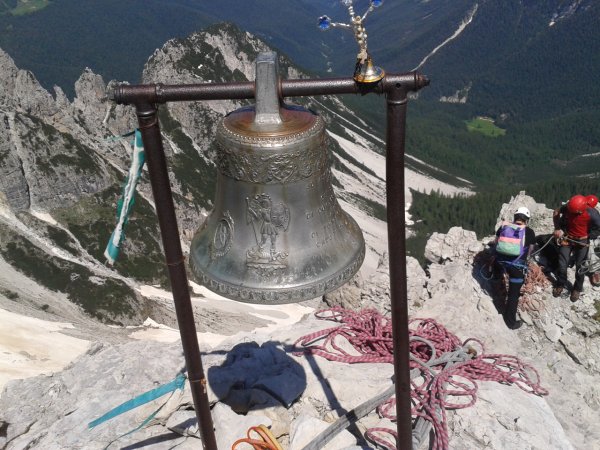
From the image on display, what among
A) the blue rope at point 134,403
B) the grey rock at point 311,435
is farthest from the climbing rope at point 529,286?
the blue rope at point 134,403

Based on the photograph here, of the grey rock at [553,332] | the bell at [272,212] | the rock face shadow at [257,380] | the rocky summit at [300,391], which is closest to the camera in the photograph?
the bell at [272,212]

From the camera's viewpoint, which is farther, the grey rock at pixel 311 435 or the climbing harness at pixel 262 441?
the grey rock at pixel 311 435

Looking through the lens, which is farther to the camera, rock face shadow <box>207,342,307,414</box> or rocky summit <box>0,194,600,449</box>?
rock face shadow <box>207,342,307,414</box>

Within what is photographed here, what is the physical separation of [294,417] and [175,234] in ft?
16.5

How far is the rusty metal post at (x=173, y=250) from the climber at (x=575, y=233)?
10323 millimetres

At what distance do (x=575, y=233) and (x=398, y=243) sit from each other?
369 inches

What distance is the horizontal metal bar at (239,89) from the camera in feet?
22.1

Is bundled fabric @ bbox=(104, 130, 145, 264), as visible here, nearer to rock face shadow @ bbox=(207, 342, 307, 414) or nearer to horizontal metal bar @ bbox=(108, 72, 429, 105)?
horizontal metal bar @ bbox=(108, 72, 429, 105)

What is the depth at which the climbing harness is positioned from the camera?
1005cm

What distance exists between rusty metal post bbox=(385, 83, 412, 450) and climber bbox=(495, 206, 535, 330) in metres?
7.19

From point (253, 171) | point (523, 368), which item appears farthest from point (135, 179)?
point (523, 368)

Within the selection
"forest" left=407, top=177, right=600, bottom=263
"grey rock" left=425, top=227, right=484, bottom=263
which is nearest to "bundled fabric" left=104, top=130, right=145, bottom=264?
"grey rock" left=425, top=227, right=484, bottom=263

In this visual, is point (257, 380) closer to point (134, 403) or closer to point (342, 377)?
point (342, 377)

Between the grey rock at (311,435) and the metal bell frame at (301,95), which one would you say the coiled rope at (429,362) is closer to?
the grey rock at (311,435)
